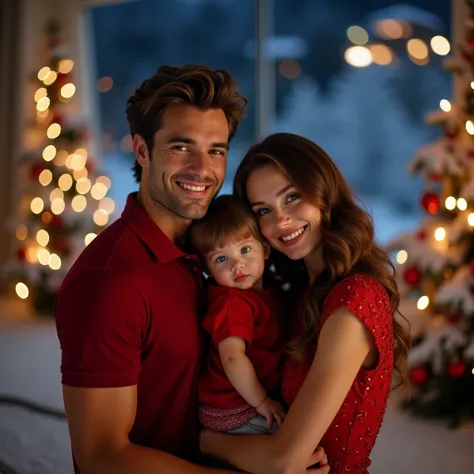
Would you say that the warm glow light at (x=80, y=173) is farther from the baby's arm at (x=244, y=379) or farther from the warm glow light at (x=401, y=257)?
the baby's arm at (x=244, y=379)

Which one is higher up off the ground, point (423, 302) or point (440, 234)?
point (440, 234)

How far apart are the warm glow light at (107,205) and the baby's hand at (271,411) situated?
4.75 m

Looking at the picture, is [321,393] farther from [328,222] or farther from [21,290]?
[21,290]

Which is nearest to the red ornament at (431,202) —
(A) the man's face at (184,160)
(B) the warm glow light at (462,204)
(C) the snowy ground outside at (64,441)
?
(B) the warm glow light at (462,204)

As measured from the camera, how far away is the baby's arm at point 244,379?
6.27 feet

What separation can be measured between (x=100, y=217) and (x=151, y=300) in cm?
469

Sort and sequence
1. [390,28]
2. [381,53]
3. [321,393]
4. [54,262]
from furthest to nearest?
[381,53]
[390,28]
[54,262]
[321,393]

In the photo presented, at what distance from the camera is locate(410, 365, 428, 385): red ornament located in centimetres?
391

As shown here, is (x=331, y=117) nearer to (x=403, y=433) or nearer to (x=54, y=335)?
(x=54, y=335)

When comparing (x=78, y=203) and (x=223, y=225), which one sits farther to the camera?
(x=78, y=203)

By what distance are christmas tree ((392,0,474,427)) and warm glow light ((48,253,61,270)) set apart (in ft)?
10.6

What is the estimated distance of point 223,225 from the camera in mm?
2088

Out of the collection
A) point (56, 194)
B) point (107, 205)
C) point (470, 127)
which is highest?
point (470, 127)

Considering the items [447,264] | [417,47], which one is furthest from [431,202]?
[417,47]
